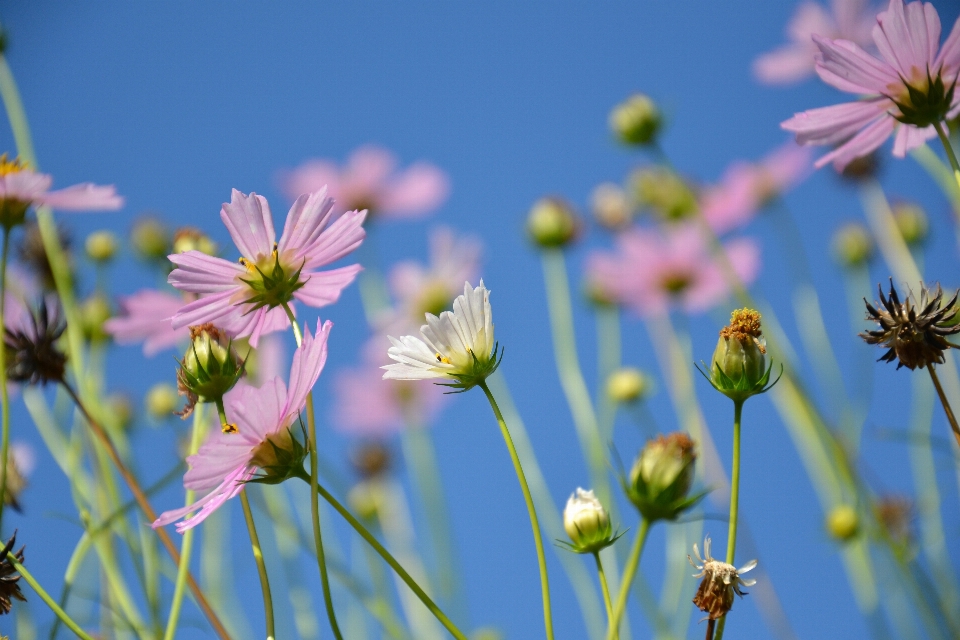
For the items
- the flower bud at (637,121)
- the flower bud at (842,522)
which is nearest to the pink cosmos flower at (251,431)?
the flower bud at (842,522)

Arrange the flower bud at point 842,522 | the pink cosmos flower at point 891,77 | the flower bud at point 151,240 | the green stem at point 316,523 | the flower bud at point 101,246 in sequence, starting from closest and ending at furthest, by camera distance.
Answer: the green stem at point 316,523 < the pink cosmos flower at point 891,77 < the flower bud at point 842,522 < the flower bud at point 101,246 < the flower bud at point 151,240

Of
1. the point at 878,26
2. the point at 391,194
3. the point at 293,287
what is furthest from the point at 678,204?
the point at 293,287

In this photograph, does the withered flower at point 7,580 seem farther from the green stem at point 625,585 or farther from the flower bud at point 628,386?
the flower bud at point 628,386

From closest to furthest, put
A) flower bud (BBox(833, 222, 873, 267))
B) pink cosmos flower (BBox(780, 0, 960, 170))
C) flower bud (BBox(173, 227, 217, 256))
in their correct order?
pink cosmos flower (BBox(780, 0, 960, 170)) → flower bud (BBox(173, 227, 217, 256)) → flower bud (BBox(833, 222, 873, 267))

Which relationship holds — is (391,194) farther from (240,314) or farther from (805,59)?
(240,314)

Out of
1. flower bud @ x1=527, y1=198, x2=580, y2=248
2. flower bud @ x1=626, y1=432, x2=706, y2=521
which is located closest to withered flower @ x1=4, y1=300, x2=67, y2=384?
flower bud @ x1=626, y1=432, x2=706, y2=521

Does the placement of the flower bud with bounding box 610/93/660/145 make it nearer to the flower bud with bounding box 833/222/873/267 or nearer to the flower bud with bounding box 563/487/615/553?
the flower bud with bounding box 833/222/873/267

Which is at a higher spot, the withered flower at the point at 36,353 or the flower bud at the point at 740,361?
the withered flower at the point at 36,353
